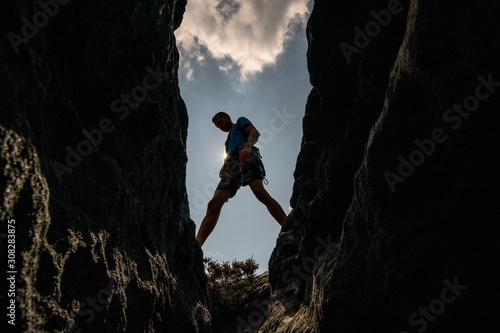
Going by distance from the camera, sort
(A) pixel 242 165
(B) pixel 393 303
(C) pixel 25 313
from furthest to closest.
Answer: (A) pixel 242 165 < (B) pixel 393 303 < (C) pixel 25 313

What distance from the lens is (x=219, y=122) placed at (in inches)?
335

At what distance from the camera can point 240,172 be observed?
7.22 meters

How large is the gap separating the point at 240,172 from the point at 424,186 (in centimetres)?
475

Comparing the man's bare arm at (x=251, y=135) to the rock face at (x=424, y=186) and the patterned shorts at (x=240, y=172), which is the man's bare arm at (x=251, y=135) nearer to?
the patterned shorts at (x=240, y=172)

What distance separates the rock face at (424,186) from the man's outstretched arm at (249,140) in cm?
271

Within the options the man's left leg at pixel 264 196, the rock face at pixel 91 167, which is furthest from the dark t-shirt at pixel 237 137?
the rock face at pixel 91 167

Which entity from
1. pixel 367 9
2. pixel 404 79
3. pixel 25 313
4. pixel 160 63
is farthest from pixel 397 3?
Result: pixel 25 313

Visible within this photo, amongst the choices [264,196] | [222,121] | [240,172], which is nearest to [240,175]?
[240,172]

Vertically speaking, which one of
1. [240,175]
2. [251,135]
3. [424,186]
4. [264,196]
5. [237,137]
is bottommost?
[424,186]

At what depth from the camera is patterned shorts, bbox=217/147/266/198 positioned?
6996 millimetres

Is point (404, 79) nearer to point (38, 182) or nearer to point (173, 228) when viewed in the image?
point (38, 182)

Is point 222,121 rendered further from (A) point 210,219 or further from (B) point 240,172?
(A) point 210,219

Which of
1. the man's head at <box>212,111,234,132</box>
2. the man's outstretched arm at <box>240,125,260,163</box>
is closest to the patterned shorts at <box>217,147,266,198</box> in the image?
the man's outstretched arm at <box>240,125,260,163</box>

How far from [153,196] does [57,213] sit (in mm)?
2298
